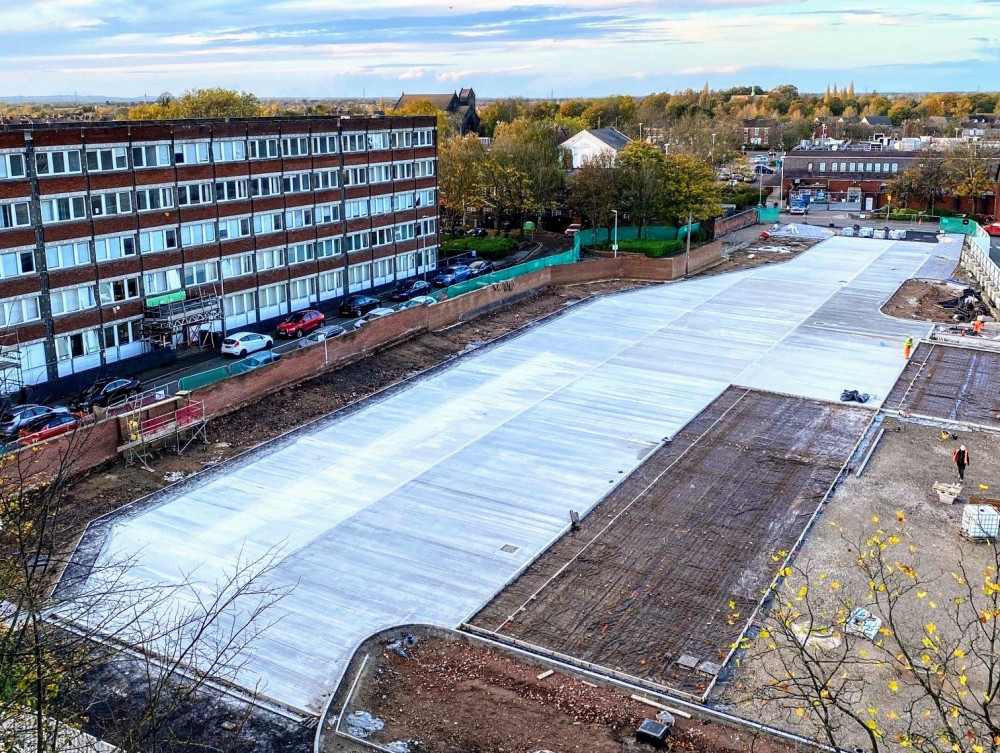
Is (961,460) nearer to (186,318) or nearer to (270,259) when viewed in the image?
(186,318)

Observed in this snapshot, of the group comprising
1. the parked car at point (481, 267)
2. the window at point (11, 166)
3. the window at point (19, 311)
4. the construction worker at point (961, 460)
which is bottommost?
the construction worker at point (961, 460)

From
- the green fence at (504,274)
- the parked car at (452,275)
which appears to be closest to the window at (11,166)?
the green fence at (504,274)

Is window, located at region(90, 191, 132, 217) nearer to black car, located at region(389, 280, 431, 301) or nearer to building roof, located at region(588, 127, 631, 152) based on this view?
black car, located at region(389, 280, 431, 301)

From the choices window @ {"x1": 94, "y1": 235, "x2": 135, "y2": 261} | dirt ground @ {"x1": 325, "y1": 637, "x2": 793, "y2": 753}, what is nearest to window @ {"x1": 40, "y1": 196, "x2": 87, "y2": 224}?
window @ {"x1": 94, "y1": 235, "x2": 135, "y2": 261}

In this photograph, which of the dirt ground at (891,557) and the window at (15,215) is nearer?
the dirt ground at (891,557)

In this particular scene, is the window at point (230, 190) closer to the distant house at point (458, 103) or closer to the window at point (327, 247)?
the window at point (327, 247)

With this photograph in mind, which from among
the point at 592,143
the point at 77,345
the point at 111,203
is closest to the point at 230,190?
the point at 111,203

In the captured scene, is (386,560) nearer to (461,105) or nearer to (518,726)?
(518,726)
